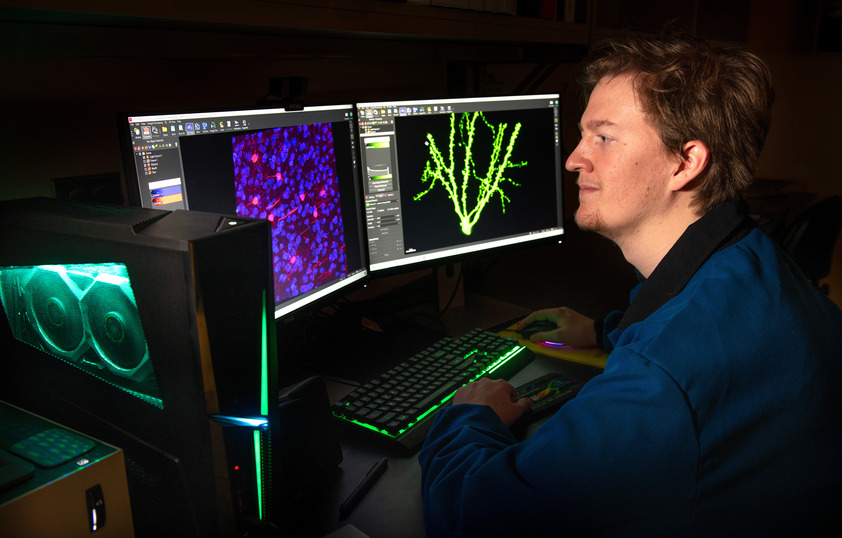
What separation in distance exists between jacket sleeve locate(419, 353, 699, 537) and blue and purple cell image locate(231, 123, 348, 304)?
20.4 inches

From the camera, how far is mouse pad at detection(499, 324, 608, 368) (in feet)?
4.11

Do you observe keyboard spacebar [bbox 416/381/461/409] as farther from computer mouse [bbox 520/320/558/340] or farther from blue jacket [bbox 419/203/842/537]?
computer mouse [bbox 520/320/558/340]

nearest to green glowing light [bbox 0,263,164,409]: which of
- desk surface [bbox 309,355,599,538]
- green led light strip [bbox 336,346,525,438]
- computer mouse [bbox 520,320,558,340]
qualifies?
desk surface [bbox 309,355,599,538]

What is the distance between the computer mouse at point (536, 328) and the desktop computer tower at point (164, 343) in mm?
807

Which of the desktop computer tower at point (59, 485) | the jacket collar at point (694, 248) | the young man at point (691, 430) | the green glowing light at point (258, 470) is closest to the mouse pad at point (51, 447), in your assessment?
the desktop computer tower at point (59, 485)

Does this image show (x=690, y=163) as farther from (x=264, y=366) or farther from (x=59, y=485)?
(x=59, y=485)

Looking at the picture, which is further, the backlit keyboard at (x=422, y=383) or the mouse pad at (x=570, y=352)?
the mouse pad at (x=570, y=352)

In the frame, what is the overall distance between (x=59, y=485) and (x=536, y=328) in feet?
3.38

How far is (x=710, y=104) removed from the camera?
100 cm

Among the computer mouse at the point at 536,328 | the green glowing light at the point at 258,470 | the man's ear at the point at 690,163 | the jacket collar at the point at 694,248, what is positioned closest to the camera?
the green glowing light at the point at 258,470

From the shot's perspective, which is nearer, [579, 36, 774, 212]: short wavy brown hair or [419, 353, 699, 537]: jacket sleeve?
[419, 353, 699, 537]: jacket sleeve

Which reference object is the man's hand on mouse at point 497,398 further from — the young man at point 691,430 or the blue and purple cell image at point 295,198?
the blue and purple cell image at point 295,198

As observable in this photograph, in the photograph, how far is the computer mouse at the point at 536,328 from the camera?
138cm

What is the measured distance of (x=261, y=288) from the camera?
24.2 inches
